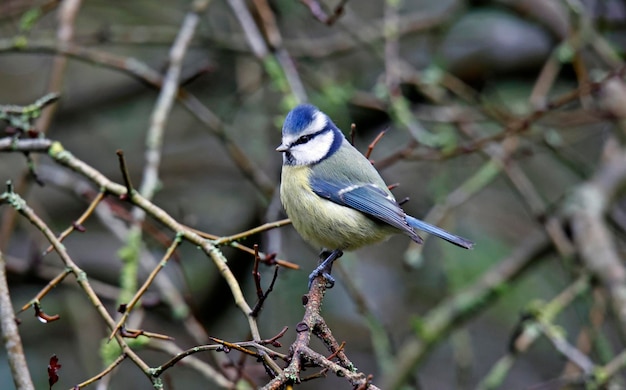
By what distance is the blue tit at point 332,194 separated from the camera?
2457mm

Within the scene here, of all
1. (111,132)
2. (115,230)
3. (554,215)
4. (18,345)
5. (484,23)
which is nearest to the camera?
(18,345)

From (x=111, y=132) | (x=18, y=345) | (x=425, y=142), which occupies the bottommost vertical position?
(x=18, y=345)

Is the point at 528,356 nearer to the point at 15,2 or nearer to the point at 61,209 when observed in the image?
the point at 61,209

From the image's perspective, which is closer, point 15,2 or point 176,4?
point 15,2

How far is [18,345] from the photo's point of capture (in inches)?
64.2

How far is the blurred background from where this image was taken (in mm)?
3096

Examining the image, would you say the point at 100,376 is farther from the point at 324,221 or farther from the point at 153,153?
the point at 153,153

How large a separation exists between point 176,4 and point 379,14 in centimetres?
151

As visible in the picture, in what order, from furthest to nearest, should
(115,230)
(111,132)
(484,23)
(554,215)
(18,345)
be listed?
(111,132) < (484,23) < (554,215) < (115,230) < (18,345)

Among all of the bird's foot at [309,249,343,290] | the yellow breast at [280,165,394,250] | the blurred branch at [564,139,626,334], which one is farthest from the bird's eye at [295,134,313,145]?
the blurred branch at [564,139,626,334]

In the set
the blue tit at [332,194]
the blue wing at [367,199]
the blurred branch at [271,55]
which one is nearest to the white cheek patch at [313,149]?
the blue tit at [332,194]

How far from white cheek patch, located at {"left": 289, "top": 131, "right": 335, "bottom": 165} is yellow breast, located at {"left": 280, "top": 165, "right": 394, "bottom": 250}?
0.25ft

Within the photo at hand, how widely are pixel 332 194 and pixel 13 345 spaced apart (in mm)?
1278

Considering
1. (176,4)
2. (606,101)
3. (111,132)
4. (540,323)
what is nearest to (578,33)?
(606,101)
